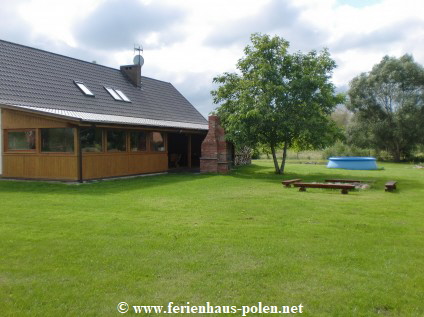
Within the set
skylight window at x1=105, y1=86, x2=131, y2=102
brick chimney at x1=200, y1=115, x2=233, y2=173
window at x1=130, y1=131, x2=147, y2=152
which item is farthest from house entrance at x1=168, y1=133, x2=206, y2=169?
window at x1=130, y1=131, x2=147, y2=152

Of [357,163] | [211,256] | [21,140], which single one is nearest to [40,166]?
[21,140]

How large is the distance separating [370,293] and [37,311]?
10.6ft

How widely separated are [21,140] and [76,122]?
3044 mm

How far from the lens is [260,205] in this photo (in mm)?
9805

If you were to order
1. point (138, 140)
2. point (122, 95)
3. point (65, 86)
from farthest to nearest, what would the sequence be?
point (122, 95) < point (65, 86) < point (138, 140)

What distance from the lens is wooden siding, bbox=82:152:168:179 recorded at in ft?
49.8

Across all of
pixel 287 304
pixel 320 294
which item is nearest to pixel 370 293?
pixel 320 294

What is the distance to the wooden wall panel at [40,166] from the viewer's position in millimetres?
14641

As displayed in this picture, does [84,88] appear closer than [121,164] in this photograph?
No

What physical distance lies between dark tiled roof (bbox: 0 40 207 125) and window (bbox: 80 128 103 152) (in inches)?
90.4

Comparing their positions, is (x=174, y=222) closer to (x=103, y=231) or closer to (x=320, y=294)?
(x=103, y=231)

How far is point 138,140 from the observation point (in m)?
18.2

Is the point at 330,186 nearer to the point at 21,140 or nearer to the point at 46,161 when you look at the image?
the point at 46,161

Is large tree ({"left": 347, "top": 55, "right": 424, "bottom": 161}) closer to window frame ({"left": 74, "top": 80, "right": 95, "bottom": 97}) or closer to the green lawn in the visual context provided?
window frame ({"left": 74, "top": 80, "right": 95, "bottom": 97})
